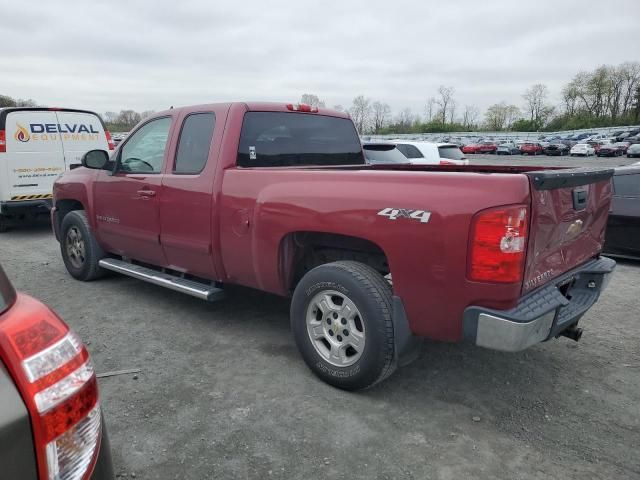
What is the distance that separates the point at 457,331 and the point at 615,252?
16.2ft

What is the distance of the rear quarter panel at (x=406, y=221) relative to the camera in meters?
2.63

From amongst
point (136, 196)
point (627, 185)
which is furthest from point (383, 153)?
point (136, 196)

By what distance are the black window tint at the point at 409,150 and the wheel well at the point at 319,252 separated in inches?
337

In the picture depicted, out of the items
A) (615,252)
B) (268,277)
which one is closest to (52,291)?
(268,277)

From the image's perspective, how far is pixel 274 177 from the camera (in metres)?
3.55

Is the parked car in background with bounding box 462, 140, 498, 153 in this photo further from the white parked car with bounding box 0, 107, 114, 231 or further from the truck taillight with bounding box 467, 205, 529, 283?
the truck taillight with bounding box 467, 205, 529, 283

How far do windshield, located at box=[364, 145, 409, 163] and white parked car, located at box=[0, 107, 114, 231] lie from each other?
224 inches

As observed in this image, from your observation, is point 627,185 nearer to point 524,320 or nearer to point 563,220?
point 563,220

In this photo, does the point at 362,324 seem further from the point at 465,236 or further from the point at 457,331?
the point at 465,236

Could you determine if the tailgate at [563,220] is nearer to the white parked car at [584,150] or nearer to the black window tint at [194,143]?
the black window tint at [194,143]

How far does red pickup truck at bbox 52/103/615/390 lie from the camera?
104 inches

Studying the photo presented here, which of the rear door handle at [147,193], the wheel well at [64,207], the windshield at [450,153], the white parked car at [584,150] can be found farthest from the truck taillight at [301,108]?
the white parked car at [584,150]

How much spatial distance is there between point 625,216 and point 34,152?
9.08 meters

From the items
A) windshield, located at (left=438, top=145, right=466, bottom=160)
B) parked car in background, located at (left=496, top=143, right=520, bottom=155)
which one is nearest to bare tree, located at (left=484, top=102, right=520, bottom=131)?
parked car in background, located at (left=496, top=143, right=520, bottom=155)
